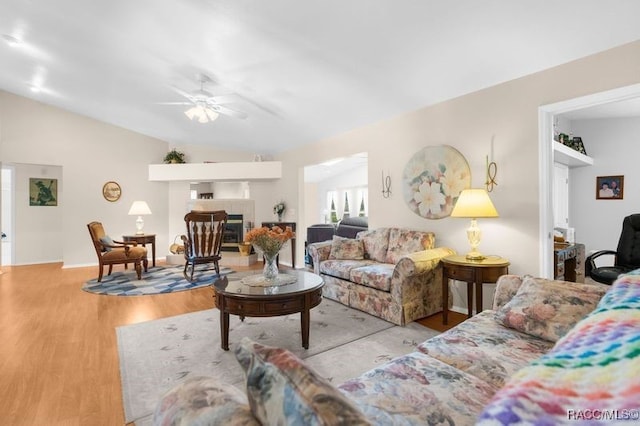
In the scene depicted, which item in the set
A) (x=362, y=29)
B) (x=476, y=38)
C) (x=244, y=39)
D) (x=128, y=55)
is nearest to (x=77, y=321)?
(x=128, y=55)

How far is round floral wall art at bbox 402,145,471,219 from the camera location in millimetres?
3553

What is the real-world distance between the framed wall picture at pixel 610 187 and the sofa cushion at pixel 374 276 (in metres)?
4.14

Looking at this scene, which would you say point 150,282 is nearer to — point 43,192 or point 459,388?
point 43,192

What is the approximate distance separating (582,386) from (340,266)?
326cm

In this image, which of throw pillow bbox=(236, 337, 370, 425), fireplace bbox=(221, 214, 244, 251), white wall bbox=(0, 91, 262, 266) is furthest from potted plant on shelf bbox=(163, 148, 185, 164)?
throw pillow bbox=(236, 337, 370, 425)

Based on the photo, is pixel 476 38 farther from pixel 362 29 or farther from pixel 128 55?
pixel 128 55

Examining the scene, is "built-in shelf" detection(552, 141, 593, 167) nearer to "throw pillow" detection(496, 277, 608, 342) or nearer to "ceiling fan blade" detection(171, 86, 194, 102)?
"throw pillow" detection(496, 277, 608, 342)

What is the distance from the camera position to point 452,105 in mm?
3584

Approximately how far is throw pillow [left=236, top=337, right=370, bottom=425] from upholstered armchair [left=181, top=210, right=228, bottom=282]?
15.0 ft

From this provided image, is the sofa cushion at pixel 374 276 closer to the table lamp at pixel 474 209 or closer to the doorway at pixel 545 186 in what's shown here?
the table lamp at pixel 474 209

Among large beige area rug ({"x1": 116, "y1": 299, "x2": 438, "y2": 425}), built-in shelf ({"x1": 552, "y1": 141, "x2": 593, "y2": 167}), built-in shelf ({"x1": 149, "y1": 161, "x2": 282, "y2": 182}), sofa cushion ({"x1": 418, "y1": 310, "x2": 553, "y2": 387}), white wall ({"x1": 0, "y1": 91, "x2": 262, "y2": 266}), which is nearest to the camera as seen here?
sofa cushion ({"x1": 418, "y1": 310, "x2": 553, "y2": 387})

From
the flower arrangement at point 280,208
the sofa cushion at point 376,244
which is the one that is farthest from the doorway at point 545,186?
the flower arrangement at point 280,208

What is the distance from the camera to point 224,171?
22.3 feet

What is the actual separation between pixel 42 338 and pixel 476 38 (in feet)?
14.9
